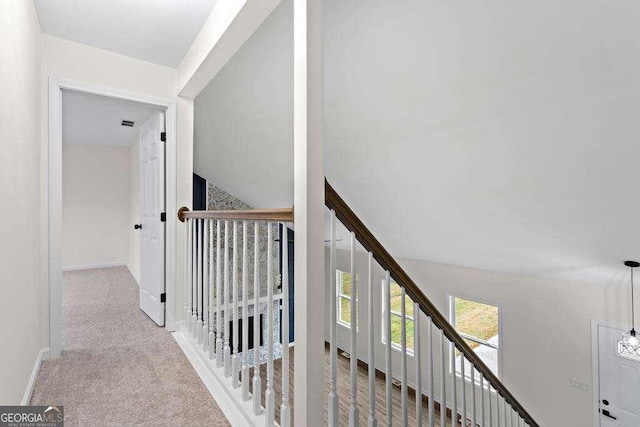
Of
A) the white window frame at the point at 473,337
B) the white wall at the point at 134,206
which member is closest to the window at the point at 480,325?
the white window frame at the point at 473,337

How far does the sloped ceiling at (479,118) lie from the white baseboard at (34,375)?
8.29 ft

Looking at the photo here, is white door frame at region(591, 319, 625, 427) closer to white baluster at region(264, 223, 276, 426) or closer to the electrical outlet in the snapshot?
the electrical outlet

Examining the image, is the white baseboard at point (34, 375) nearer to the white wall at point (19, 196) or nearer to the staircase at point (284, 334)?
the white wall at point (19, 196)

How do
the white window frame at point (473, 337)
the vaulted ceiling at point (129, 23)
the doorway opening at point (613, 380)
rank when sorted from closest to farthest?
1. the vaulted ceiling at point (129, 23)
2. the doorway opening at point (613, 380)
3. the white window frame at point (473, 337)

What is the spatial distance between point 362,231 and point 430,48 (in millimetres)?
1408

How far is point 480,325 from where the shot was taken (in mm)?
4723

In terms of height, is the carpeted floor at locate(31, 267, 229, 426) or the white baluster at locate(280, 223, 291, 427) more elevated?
the white baluster at locate(280, 223, 291, 427)

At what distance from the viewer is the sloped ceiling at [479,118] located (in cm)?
173

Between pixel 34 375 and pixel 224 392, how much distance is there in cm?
117

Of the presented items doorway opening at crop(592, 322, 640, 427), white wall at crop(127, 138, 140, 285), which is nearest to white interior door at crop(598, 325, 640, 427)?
doorway opening at crop(592, 322, 640, 427)

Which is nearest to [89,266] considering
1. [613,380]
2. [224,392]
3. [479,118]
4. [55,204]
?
[55,204]

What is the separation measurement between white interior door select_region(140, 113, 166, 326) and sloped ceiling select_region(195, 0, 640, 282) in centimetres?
84

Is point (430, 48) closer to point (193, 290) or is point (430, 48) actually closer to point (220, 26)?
point (220, 26)

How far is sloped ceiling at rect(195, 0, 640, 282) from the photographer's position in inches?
68.0
